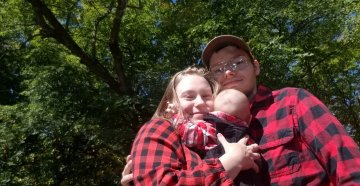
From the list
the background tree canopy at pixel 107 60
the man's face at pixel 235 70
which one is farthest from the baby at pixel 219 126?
the background tree canopy at pixel 107 60

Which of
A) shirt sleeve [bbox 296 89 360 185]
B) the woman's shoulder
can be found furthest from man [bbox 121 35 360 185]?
the woman's shoulder

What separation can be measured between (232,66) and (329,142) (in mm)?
831

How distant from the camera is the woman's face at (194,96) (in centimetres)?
228

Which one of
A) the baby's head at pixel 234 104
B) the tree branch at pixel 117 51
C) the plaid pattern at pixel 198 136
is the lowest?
the plaid pattern at pixel 198 136

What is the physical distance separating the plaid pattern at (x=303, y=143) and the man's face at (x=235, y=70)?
296 millimetres

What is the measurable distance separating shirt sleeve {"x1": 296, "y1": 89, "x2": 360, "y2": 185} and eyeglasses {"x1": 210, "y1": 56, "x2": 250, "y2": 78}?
54 centimetres

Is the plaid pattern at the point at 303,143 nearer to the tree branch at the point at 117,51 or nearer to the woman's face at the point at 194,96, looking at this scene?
the woman's face at the point at 194,96

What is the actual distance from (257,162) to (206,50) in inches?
35.1

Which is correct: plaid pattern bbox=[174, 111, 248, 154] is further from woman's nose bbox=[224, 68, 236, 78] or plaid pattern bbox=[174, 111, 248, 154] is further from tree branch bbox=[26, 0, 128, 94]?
tree branch bbox=[26, 0, 128, 94]

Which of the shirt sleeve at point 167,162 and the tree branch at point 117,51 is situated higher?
the tree branch at point 117,51

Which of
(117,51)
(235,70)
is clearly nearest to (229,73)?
(235,70)

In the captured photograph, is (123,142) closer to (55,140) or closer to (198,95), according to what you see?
(55,140)

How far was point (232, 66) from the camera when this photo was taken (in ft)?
8.02

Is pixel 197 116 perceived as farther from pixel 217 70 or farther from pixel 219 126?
pixel 217 70
